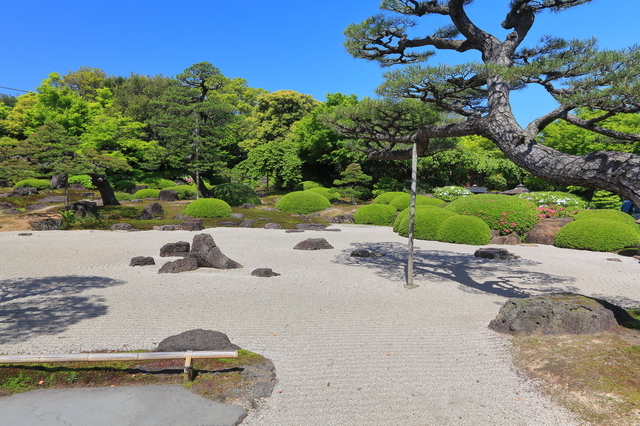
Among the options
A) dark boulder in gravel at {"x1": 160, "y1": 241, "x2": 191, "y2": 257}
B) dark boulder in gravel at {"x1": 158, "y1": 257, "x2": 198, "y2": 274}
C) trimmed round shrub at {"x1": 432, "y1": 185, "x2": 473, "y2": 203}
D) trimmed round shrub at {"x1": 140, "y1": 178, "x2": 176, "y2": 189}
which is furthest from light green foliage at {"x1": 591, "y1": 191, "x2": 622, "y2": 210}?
trimmed round shrub at {"x1": 140, "y1": 178, "x2": 176, "y2": 189}

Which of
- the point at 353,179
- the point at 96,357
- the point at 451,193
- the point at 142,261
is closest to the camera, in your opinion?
the point at 96,357

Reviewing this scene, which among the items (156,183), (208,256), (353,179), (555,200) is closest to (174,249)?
(208,256)

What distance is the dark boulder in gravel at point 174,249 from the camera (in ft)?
33.6

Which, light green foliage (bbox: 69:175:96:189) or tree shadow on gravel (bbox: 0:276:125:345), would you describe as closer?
tree shadow on gravel (bbox: 0:276:125:345)

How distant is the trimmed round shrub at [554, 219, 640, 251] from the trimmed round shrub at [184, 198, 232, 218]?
1288 centimetres

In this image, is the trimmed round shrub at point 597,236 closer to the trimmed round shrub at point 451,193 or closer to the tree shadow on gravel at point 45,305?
the trimmed round shrub at point 451,193

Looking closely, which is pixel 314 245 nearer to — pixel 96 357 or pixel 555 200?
pixel 96 357

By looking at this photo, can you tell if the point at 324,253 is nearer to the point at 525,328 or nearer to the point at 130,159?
the point at 525,328

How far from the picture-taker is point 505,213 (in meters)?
13.6

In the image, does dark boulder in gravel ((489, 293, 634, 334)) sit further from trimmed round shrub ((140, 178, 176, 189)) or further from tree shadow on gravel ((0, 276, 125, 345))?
trimmed round shrub ((140, 178, 176, 189))

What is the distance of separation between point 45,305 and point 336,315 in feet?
13.8

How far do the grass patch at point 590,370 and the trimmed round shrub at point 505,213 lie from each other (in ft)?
30.1

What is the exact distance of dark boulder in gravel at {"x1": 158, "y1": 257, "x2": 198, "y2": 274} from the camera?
27.9 ft

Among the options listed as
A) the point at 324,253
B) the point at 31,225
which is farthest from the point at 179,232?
the point at 324,253
